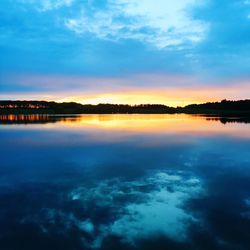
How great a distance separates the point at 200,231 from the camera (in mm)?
5219

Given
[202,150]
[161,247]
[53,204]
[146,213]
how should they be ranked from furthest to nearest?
[202,150]
[53,204]
[146,213]
[161,247]

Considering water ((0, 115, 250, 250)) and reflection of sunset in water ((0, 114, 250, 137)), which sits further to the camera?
reflection of sunset in water ((0, 114, 250, 137))

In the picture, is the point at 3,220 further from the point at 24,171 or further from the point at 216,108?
the point at 216,108

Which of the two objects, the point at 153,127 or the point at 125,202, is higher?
the point at 153,127

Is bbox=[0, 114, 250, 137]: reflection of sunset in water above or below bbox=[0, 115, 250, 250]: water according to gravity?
above

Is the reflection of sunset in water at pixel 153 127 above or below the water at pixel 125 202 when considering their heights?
above

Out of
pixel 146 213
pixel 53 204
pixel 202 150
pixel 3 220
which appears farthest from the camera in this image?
pixel 202 150

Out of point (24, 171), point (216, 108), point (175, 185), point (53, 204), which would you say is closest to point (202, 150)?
point (175, 185)

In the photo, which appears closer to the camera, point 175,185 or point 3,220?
point 3,220

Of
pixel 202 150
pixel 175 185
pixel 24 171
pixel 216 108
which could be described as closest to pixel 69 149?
pixel 24 171

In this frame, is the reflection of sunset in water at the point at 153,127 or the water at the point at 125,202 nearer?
the water at the point at 125,202

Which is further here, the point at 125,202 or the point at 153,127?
the point at 153,127

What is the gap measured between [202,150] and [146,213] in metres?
9.64

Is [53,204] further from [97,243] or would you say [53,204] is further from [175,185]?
[175,185]
